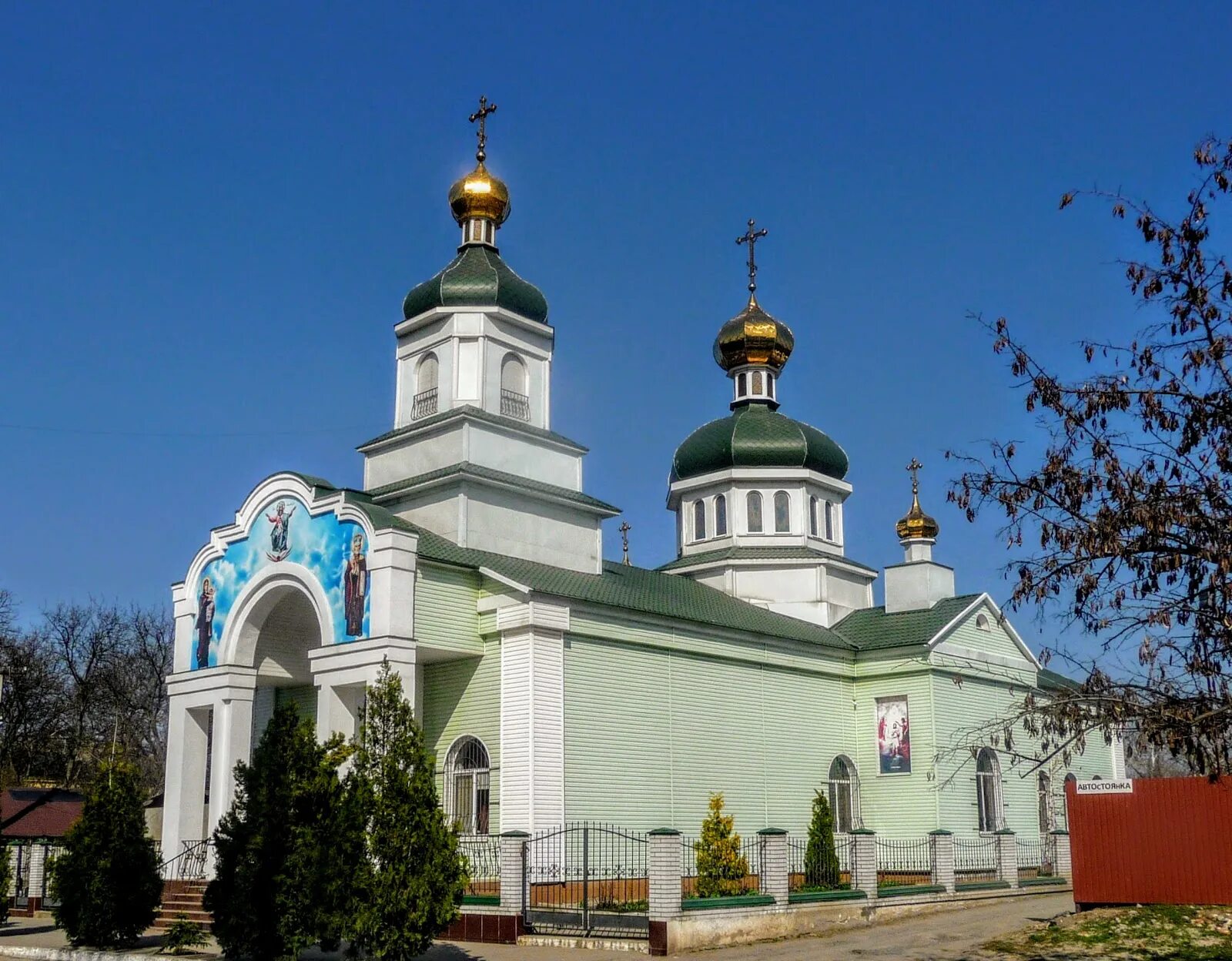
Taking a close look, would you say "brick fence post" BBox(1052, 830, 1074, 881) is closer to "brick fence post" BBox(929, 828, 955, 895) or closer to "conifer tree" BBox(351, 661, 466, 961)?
"brick fence post" BBox(929, 828, 955, 895)

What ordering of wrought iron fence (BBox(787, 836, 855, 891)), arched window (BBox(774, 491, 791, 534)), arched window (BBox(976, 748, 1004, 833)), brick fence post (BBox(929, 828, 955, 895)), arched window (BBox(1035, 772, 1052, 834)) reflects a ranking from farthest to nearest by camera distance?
arched window (BBox(774, 491, 791, 534)) < arched window (BBox(1035, 772, 1052, 834)) < arched window (BBox(976, 748, 1004, 833)) < brick fence post (BBox(929, 828, 955, 895)) < wrought iron fence (BBox(787, 836, 855, 891))

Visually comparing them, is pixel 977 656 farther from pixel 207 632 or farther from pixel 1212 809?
pixel 207 632

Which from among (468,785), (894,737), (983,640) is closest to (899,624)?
(983,640)

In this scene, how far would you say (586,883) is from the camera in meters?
17.8

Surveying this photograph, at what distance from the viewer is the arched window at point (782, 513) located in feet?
112

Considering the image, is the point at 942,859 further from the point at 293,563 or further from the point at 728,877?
the point at 293,563

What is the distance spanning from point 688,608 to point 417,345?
7961 mm

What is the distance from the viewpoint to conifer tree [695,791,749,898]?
20.4 metres

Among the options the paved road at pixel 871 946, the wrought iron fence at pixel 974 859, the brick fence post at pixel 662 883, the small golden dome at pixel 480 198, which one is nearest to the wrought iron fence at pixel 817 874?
the paved road at pixel 871 946

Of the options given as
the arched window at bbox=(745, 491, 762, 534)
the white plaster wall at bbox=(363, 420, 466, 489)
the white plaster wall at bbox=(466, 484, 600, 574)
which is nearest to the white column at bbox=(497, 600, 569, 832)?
the white plaster wall at bbox=(466, 484, 600, 574)

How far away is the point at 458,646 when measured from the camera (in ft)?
74.5

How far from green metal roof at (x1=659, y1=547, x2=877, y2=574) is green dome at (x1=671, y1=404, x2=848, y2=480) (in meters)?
2.29

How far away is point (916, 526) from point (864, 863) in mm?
14024

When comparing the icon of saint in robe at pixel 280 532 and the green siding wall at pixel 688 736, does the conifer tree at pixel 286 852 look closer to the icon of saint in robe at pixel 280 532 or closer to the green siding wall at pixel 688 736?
the green siding wall at pixel 688 736
